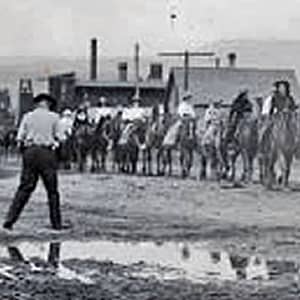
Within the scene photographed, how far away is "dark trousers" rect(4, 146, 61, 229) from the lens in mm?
20844

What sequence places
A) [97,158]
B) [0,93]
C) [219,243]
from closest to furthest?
[219,243] < [97,158] < [0,93]

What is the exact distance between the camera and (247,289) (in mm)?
14086

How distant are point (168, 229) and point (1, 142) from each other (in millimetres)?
38498

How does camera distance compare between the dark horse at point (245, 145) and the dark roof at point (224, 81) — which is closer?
the dark horse at point (245, 145)

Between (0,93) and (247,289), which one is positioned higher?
(247,289)

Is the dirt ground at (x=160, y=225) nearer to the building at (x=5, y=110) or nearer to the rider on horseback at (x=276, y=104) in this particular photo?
the rider on horseback at (x=276, y=104)

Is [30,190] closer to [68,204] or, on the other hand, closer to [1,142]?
[68,204]

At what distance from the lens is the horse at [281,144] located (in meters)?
32.9

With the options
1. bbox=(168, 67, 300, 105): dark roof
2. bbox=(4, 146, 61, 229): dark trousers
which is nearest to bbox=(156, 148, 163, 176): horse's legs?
bbox=(4, 146, 61, 229): dark trousers

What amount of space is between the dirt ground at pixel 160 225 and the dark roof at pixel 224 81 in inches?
2136

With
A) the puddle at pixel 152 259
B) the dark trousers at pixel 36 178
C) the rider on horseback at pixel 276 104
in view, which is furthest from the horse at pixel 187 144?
the puddle at pixel 152 259

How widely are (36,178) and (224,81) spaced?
7567 centimetres

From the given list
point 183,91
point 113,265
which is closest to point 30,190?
point 113,265

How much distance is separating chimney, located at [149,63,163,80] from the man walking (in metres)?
93.4
